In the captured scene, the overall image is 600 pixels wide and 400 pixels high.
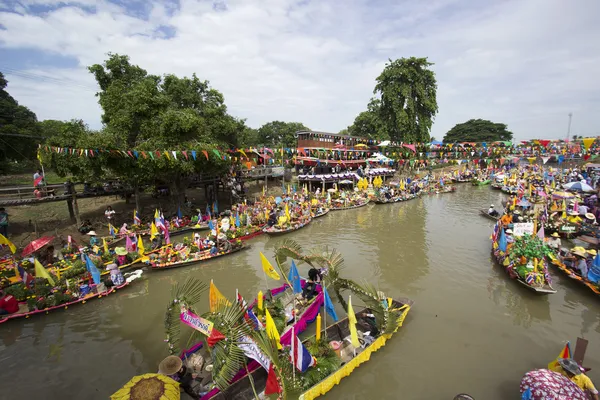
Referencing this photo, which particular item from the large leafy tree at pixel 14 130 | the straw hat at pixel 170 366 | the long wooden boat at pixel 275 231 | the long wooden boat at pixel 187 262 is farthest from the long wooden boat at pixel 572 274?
the large leafy tree at pixel 14 130

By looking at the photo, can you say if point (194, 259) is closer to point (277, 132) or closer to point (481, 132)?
point (277, 132)

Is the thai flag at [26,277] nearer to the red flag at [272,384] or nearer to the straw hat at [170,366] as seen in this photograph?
the straw hat at [170,366]

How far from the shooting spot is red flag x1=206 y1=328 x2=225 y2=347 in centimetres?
580

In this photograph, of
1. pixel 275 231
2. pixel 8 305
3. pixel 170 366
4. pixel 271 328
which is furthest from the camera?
pixel 275 231

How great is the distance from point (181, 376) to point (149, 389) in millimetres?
2227

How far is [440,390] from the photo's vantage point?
806 cm

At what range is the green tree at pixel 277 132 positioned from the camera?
67.1 metres

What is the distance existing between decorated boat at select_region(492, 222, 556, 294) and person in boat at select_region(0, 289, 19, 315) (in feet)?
68.8

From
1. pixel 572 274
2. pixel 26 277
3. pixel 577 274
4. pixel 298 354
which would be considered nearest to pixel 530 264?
pixel 572 274

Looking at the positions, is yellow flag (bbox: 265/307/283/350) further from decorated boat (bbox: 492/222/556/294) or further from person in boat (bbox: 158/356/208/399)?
decorated boat (bbox: 492/222/556/294)

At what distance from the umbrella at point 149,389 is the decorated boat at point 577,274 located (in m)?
15.1

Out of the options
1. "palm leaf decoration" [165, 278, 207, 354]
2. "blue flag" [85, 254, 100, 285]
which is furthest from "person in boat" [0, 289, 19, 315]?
"palm leaf decoration" [165, 278, 207, 354]

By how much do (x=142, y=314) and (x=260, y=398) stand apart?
Result: 7736 millimetres

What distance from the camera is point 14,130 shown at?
25.5 m
